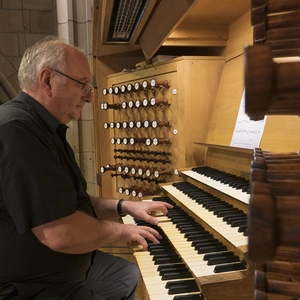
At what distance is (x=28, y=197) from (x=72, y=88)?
62cm

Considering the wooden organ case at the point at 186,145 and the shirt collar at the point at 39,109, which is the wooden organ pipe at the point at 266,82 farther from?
the shirt collar at the point at 39,109

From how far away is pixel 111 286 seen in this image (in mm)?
1730


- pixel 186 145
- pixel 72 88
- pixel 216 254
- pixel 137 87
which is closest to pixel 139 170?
pixel 186 145

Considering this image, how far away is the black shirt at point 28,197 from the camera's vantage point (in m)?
1.16

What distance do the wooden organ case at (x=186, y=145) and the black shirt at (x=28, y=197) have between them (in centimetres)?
40

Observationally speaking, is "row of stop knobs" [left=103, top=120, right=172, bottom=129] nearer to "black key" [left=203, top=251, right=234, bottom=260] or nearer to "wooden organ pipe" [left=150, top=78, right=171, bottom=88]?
"wooden organ pipe" [left=150, top=78, right=171, bottom=88]

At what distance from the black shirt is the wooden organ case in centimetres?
40

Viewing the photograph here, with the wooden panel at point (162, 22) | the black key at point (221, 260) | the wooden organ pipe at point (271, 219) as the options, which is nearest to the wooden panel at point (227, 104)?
the wooden panel at point (162, 22)

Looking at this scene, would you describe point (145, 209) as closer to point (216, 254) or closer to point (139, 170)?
point (216, 254)

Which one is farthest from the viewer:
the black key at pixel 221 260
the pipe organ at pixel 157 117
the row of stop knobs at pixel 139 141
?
the row of stop knobs at pixel 139 141

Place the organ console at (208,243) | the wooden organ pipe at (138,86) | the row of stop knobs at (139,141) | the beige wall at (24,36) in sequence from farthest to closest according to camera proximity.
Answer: the beige wall at (24,36) → the wooden organ pipe at (138,86) → the row of stop knobs at (139,141) → the organ console at (208,243)

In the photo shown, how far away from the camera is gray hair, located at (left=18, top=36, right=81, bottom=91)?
1494 millimetres

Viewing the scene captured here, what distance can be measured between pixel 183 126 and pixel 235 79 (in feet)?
1.71

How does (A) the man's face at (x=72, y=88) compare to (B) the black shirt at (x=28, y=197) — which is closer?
(B) the black shirt at (x=28, y=197)
